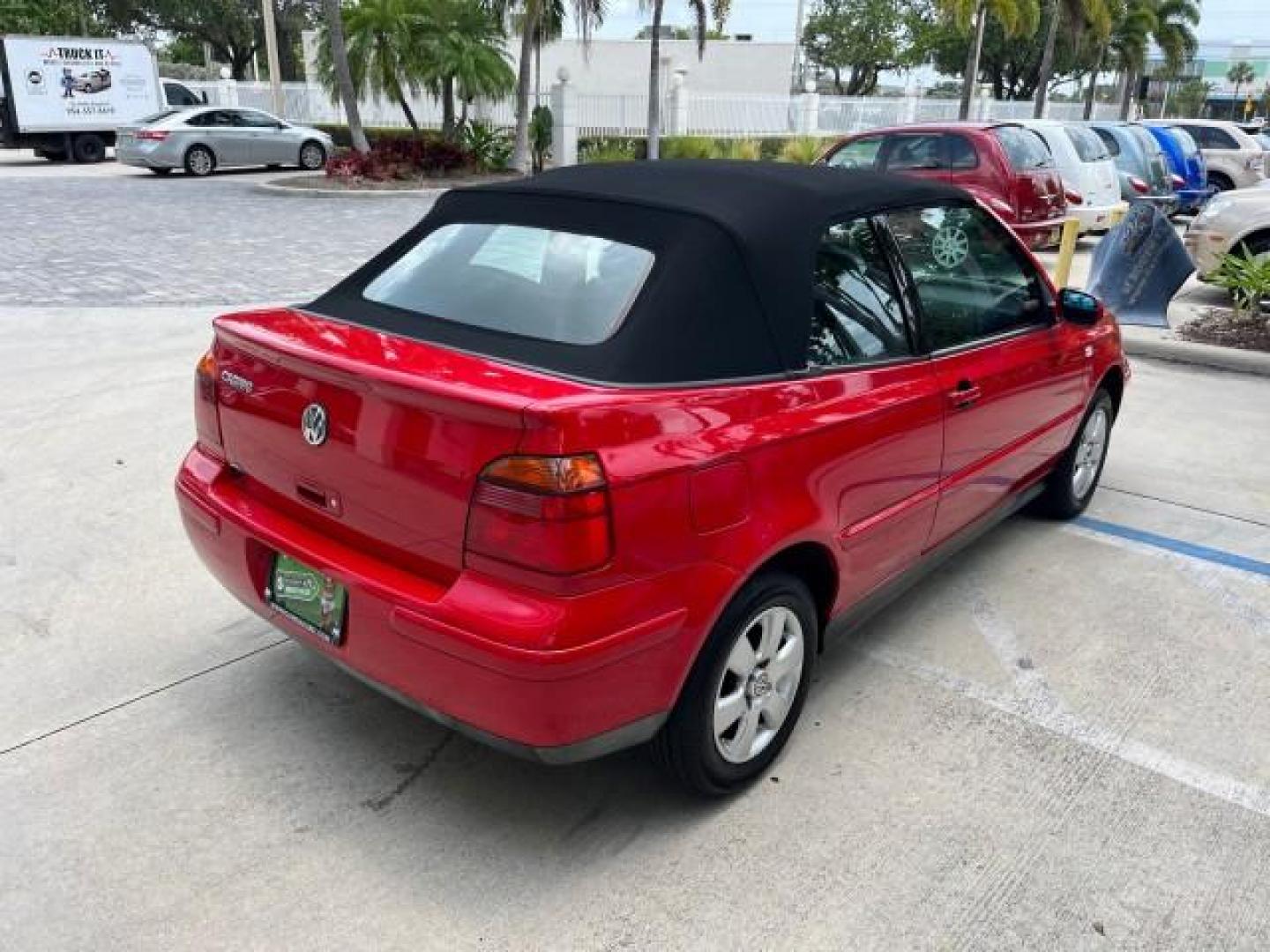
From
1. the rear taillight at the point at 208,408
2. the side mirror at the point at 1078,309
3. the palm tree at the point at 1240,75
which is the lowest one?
the rear taillight at the point at 208,408

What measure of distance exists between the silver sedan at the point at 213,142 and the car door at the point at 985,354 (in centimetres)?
2077

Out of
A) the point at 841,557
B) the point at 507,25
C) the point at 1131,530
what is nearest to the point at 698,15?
the point at 507,25

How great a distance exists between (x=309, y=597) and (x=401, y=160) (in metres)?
19.0

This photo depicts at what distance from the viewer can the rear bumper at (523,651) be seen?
2273mm

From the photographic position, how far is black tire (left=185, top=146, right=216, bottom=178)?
2133 centimetres

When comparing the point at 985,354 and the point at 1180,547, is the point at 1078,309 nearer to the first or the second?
the point at 985,354

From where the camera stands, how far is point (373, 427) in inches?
98.3

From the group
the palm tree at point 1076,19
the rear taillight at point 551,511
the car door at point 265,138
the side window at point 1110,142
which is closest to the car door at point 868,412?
the rear taillight at point 551,511

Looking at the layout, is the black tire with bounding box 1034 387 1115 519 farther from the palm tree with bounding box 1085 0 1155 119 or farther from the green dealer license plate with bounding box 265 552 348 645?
the palm tree with bounding box 1085 0 1155 119

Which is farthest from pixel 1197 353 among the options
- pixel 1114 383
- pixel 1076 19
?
pixel 1076 19

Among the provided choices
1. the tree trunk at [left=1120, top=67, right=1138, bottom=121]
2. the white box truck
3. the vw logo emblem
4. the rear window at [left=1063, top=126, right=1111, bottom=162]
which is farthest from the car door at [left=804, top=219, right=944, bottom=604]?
the tree trunk at [left=1120, top=67, right=1138, bottom=121]

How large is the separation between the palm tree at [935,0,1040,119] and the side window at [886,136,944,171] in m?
18.3

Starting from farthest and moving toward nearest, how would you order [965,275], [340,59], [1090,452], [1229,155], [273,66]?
1. [273,66]
2. [1229,155]
3. [340,59]
4. [1090,452]
5. [965,275]

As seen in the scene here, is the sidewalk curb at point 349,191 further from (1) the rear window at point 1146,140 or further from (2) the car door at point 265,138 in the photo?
(1) the rear window at point 1146,140
